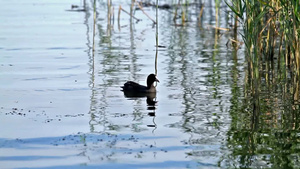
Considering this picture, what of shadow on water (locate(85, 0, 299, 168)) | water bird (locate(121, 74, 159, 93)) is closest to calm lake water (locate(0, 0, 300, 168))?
shadow on water (locate(85, 0, 299, 168))

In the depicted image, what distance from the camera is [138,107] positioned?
12242 millimetres

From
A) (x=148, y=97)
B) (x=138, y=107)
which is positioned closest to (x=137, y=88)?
(x=148, y=97)

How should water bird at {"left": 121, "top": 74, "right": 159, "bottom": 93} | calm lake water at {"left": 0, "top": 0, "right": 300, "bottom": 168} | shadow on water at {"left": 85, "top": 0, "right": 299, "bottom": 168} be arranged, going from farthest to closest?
water bird at {"left": 121, "top": 74, "right": 159, "bottom": 93} < shadow on water at {"left": 85, "top": 0, "right": 299, "bottom": 168} < calm lake water at {"left": 0, "top": 0, "right": 300, "bottom": 168}

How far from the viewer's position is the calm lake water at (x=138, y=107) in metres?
8.84

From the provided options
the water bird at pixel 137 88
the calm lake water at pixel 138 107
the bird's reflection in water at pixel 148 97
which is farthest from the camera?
the water bird at pixel 137 88

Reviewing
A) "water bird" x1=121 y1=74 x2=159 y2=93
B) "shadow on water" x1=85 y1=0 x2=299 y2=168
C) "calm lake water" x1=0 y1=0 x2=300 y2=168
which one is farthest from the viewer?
"water bird" x1=121 y1=74 x2=159 y2=93

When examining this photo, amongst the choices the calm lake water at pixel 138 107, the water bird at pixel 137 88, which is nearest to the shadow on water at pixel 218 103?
the calm lake water at pixel 138 107

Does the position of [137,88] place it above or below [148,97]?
above

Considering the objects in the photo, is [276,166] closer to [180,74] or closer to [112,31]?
[180,74]

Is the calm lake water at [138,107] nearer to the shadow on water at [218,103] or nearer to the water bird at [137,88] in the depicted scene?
the shadow on water at [218,103]

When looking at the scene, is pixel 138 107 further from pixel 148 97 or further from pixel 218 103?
pixel 218 103

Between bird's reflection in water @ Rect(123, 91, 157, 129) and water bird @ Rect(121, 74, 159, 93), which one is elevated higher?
water bird @ Rect(121, 74, 159, 93)

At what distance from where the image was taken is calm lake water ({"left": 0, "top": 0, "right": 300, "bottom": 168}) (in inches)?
348

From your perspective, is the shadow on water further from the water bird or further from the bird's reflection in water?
the water bird
